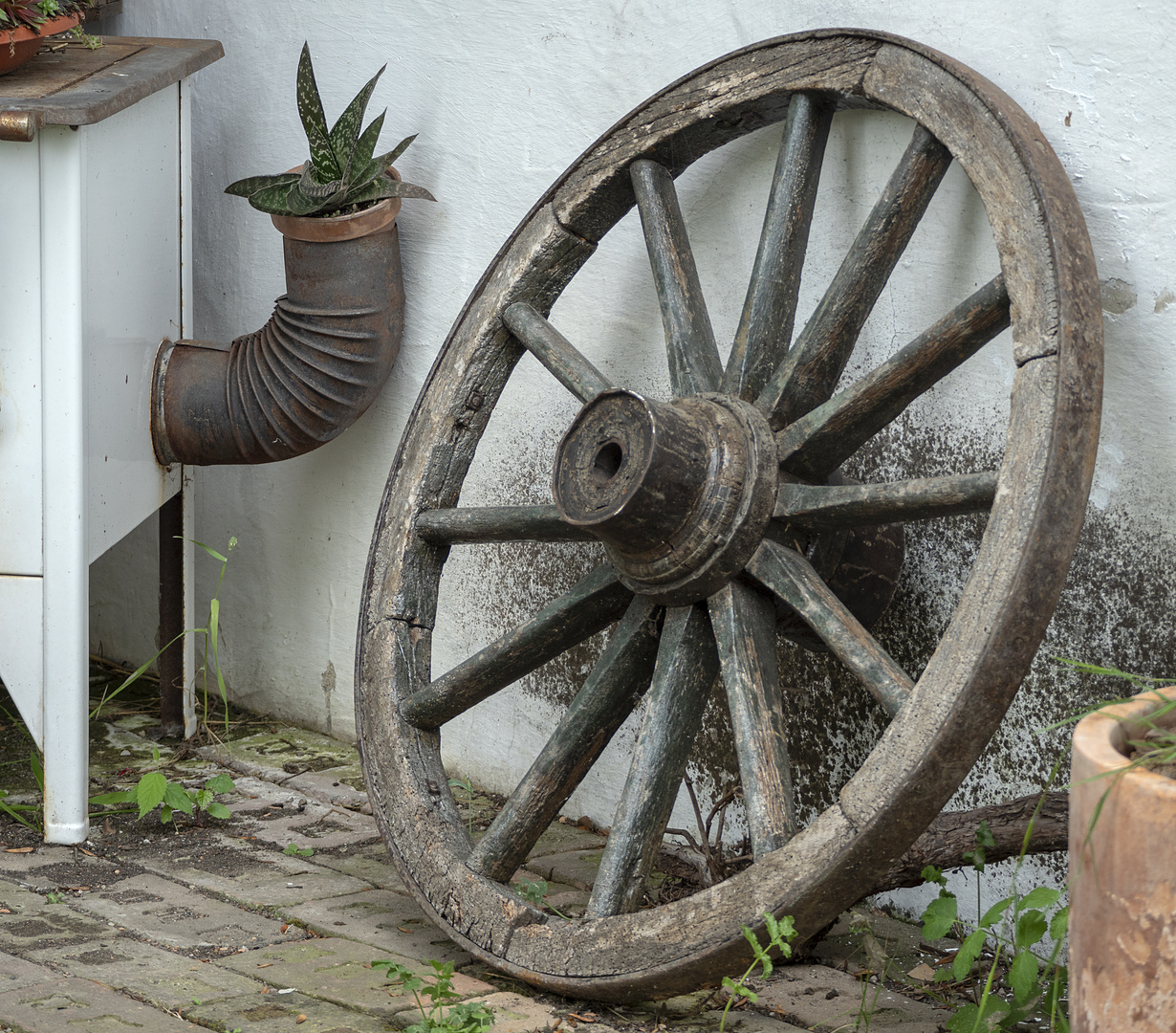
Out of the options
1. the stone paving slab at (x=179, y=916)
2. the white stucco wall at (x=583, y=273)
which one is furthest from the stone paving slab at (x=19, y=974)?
the white stucco wall at (x=583, y=273)

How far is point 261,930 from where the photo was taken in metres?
2.52

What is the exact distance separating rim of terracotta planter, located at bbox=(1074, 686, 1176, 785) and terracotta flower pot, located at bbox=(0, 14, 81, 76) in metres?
2.62

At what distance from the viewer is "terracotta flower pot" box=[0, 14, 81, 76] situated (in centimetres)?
298

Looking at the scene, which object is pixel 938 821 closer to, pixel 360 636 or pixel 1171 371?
pixel 1171 371

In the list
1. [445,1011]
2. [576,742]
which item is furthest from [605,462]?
[445,1011]

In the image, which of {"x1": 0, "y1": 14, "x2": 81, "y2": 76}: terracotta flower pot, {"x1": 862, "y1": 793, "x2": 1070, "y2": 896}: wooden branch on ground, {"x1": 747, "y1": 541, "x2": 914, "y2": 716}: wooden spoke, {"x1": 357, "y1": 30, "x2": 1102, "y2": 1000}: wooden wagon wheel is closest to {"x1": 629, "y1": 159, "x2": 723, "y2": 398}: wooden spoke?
{"x1": 357, "y1": 30, "x2": 1102, "y2": 1000}: wooden wagon wheel

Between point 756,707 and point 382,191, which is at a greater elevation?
point 382,191

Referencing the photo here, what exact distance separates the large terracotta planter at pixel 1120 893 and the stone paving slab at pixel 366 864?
156 cm

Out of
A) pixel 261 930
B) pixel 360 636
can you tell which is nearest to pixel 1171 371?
pixel 360 636

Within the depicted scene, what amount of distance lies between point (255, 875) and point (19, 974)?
0.60 meters

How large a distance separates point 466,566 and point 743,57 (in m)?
1.44

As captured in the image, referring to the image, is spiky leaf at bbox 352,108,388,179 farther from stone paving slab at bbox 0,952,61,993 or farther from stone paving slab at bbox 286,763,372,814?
stone paving slab at bbox 0,952,61,993

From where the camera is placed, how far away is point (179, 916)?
2584mm

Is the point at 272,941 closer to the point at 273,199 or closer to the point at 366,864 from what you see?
the point at 366,864
